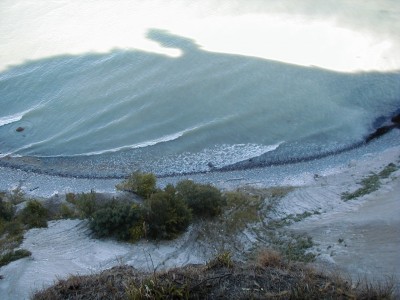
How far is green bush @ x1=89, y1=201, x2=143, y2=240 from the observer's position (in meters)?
16.2

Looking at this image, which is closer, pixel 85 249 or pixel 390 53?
pixel 85 249

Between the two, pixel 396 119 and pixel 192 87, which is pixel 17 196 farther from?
→ pixel 396 119

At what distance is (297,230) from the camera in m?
16.7

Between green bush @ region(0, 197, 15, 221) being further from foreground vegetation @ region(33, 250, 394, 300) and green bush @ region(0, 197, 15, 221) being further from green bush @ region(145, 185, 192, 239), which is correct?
foreground vegetation @ region(33, 250, 394, 300)

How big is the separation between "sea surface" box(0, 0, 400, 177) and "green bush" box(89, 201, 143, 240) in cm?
746

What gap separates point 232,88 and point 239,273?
19.2m

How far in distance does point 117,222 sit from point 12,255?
3.41 metres

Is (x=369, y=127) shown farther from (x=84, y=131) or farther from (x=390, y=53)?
(x=84, y=131)

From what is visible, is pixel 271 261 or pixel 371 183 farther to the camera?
pixel 371 183

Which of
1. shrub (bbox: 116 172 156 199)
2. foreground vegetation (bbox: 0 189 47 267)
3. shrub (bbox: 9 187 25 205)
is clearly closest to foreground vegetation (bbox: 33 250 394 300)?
foreground vegetation (bbox: 0 189 47 267)

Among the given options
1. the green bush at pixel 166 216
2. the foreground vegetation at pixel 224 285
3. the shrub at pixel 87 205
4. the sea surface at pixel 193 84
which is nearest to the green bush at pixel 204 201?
the green bush at pixel 166 216

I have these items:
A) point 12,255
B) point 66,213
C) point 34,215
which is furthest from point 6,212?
point 12,255

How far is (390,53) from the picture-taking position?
1236 inches

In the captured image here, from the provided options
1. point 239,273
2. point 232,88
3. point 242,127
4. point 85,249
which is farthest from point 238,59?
point 239,273
